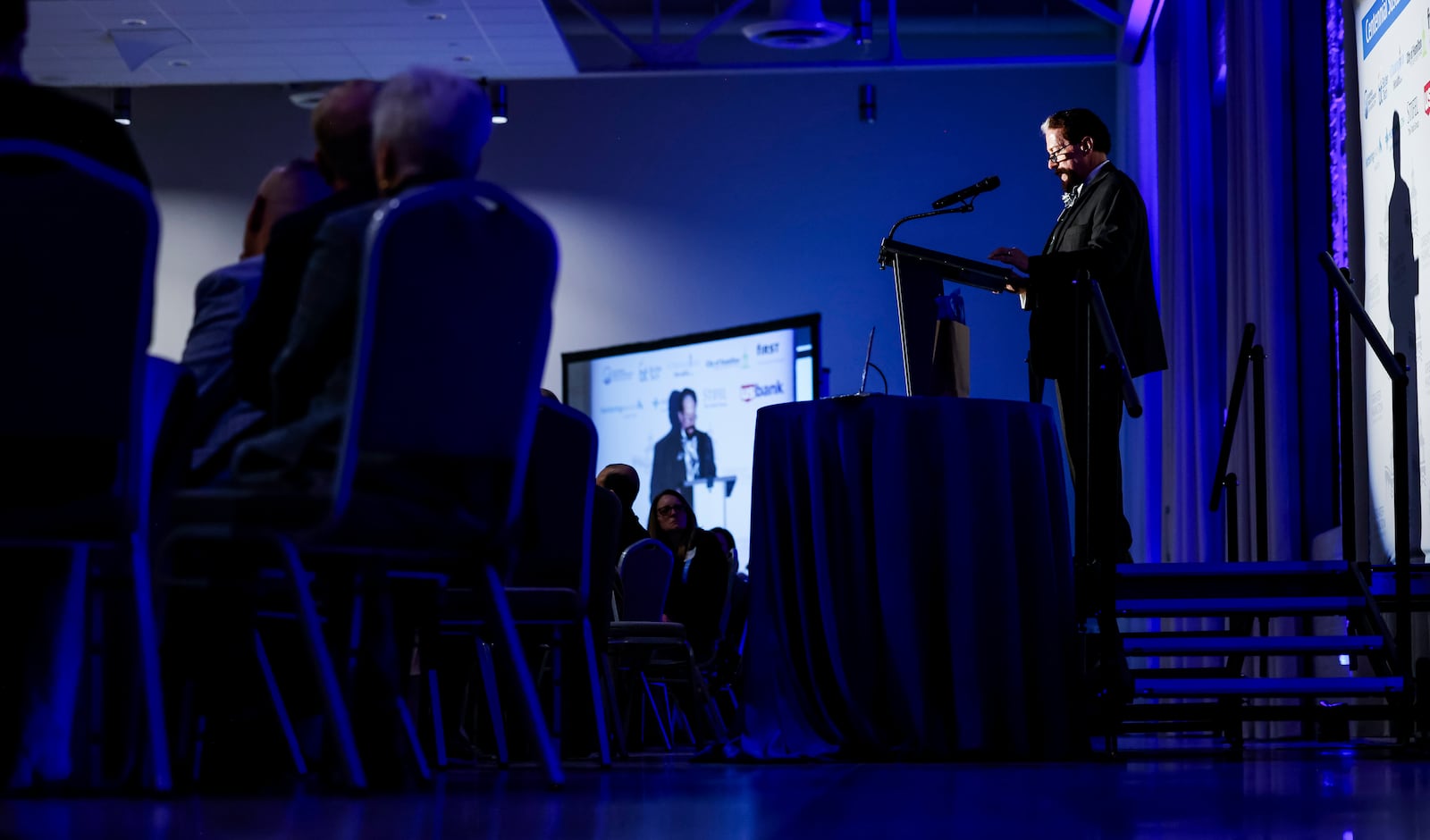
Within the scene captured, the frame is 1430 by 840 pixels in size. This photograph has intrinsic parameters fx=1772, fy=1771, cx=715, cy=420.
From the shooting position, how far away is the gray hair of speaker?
8.18 ft

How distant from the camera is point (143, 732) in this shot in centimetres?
248

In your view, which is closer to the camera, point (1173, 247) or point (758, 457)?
point (758, 457)

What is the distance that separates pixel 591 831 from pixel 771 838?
188 millimetres

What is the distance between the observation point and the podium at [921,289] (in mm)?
4039

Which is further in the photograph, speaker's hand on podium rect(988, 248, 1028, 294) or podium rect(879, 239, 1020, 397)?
speaker's hand on podium rect(988, 248, 1028, 294)

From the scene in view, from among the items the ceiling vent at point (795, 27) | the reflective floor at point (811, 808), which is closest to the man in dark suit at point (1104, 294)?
the reflective floor at point (811, 808)

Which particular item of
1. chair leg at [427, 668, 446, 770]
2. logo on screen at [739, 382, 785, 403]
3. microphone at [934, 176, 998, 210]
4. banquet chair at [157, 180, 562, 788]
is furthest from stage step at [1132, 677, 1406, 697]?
logo on screen at [739, 382, 785, 403]

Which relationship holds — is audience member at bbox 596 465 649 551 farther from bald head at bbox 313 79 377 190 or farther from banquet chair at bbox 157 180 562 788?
banquet chair at bbox 157 180 562 788

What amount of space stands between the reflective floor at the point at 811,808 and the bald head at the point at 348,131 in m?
0.92

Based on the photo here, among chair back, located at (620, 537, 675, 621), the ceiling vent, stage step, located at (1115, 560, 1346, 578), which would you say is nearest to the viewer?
stage step, located at (1115, 560, 1346, 578)

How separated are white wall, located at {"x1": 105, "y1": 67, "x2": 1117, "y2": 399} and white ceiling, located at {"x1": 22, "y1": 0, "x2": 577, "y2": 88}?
26.3 inches

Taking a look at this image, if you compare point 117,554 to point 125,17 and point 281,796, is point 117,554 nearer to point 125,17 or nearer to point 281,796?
point 281,796

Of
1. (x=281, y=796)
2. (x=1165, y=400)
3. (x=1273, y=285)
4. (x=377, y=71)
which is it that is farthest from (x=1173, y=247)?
(x=281, y=796)

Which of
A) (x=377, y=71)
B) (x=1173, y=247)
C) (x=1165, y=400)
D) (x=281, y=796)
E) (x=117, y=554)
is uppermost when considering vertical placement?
(x=377, y=71)
